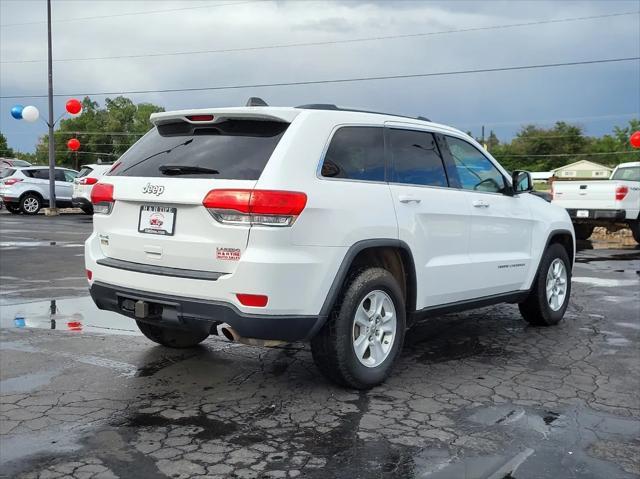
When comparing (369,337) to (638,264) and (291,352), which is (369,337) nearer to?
(291,352)

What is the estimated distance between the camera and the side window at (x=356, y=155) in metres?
4.77

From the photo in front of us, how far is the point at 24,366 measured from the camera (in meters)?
5.50

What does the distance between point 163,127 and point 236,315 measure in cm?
173

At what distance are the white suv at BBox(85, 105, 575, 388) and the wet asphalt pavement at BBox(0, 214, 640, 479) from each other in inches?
17.2

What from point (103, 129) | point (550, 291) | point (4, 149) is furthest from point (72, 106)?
point (103, 129)

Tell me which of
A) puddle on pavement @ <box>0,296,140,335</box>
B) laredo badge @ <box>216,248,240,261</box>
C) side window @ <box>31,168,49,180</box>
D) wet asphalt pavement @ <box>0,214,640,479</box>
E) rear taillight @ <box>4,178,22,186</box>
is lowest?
puddle on pavement @ <box>0,296,140,335</box>

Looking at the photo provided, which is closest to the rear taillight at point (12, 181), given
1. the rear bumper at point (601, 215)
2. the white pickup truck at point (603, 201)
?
the white pickup truck at point (603, 201)

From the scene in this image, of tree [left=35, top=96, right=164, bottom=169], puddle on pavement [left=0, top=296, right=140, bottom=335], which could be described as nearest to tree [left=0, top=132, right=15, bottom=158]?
tree [left=35, top=96, right=164, bottom=169]

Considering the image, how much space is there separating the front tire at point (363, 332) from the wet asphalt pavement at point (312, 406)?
0.57ft

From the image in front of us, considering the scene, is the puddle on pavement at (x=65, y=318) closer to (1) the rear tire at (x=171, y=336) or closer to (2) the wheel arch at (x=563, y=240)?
(1) the rear tire at (x=171, y=336)

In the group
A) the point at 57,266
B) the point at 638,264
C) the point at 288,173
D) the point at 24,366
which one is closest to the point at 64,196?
the point at 57,266

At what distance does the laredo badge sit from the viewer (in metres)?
4.32

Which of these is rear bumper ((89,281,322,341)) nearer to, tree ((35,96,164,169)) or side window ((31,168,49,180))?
side window ((31,168,49,180))

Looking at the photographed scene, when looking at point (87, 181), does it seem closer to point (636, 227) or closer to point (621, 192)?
point (621, 192)
